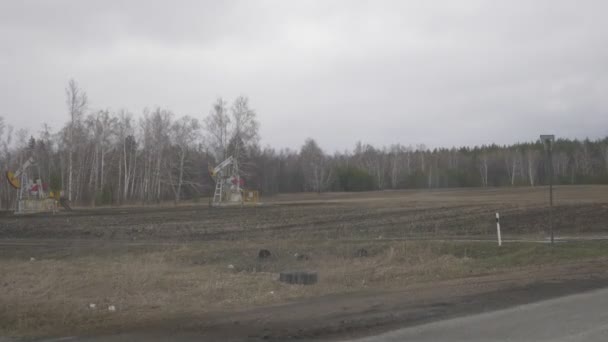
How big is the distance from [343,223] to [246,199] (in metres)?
33.6

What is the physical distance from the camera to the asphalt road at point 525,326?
6.96 metres

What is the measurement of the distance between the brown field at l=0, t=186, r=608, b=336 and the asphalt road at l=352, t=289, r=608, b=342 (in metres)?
1.52

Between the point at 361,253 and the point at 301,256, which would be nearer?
the point at 361,253

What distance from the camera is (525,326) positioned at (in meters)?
7.55

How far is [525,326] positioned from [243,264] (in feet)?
38.0

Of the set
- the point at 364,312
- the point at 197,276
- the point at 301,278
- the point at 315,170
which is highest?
the point at 315,170

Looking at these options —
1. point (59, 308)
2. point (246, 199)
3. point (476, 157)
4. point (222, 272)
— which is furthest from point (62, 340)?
point (476, 157)

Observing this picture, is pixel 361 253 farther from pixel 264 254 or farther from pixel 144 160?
pixel 144 160

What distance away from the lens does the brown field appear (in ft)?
31.7

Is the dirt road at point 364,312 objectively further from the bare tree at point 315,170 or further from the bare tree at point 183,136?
the bare tree at point 315,170

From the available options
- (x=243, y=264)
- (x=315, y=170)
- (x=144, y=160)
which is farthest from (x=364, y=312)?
(x=315, y=170)

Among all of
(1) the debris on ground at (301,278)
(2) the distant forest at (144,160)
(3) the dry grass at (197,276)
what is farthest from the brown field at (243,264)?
(2) the distant forest at (144,160)

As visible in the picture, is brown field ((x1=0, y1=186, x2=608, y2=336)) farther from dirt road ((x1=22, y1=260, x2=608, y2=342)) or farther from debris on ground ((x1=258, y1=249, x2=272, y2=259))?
debris on ground ((x1=258, y1=249, x2=272, y2=259))

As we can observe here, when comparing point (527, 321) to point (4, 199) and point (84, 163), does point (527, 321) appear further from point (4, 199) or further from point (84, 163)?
point (4, 199)
